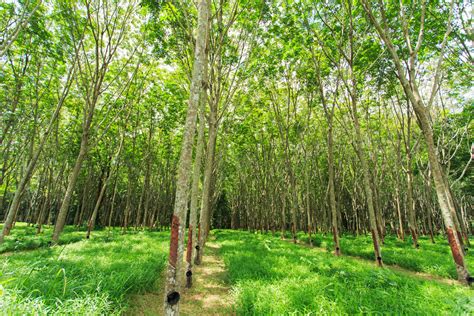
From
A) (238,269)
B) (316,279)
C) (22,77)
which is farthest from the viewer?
(22,77)

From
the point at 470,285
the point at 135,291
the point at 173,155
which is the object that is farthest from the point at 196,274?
the point at 173,155

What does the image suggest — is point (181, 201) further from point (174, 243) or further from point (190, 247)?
point (190, 247)

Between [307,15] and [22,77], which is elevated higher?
[307,15]

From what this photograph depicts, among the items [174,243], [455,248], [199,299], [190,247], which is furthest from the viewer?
[190,247]

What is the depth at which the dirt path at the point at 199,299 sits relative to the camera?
4.45 meters

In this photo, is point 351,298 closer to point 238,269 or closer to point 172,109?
point 238,269

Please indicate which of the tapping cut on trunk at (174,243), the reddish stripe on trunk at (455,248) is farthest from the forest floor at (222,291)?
the tapping cut on trunk at (174,243)

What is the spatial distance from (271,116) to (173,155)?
463 inches

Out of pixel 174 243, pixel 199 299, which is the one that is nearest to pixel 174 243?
pixel 174 243

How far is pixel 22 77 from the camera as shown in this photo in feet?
32.6

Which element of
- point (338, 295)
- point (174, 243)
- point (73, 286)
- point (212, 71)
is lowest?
point (338, 295)

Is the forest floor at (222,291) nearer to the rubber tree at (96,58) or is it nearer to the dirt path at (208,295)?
the dirt path at (208,295)

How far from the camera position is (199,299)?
5.32m

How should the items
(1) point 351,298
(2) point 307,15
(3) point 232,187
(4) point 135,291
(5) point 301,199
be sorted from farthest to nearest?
1. (3) point 232,187
2. (5) point 301,199
3. (2) point 307,15
4. (4) point 135,291
5. (1) point 351,298
